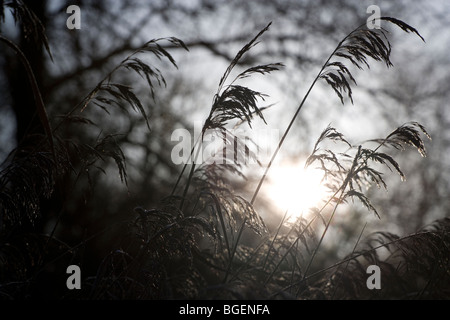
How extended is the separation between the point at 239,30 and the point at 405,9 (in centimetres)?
274

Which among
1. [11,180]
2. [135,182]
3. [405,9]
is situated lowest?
[11,180]

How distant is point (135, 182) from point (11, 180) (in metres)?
7.13

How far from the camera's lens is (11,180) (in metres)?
2.29

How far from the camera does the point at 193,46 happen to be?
7.82 meters

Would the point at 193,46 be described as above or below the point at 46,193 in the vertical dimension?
above
